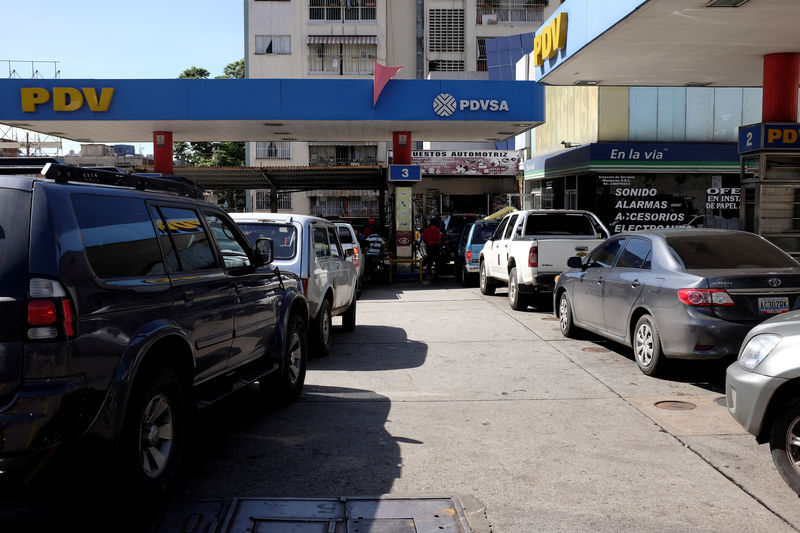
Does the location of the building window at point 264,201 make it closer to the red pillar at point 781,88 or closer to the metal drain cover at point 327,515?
the red pillar at point 781,88

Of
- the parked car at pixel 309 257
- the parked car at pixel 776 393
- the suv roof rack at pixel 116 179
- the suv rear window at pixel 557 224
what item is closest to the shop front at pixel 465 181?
the suv rear window at pixel 557 224

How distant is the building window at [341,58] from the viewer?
48.9 metres

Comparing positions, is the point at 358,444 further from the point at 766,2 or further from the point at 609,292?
the point at 766,2

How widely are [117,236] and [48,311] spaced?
869mm

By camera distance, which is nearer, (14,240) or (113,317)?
(14,240)

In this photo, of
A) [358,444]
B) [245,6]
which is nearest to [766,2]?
[358,444]

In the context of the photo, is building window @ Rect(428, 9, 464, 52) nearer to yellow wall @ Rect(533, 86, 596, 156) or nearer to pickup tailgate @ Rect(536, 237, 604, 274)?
yellow wall @ Rect(533, 86, 596, 156)

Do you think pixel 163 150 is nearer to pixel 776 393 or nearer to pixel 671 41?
pixel 671 41

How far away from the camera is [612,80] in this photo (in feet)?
55.1

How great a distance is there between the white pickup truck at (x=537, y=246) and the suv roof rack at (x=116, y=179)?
8658mm

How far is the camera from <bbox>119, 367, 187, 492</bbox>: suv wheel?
4082 millimetres

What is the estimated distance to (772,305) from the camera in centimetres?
745

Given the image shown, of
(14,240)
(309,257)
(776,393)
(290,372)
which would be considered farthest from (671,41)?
(14,240)

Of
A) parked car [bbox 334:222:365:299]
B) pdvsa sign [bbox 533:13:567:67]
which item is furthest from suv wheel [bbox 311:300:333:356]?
parked car [bbox 334:222:365:299]
